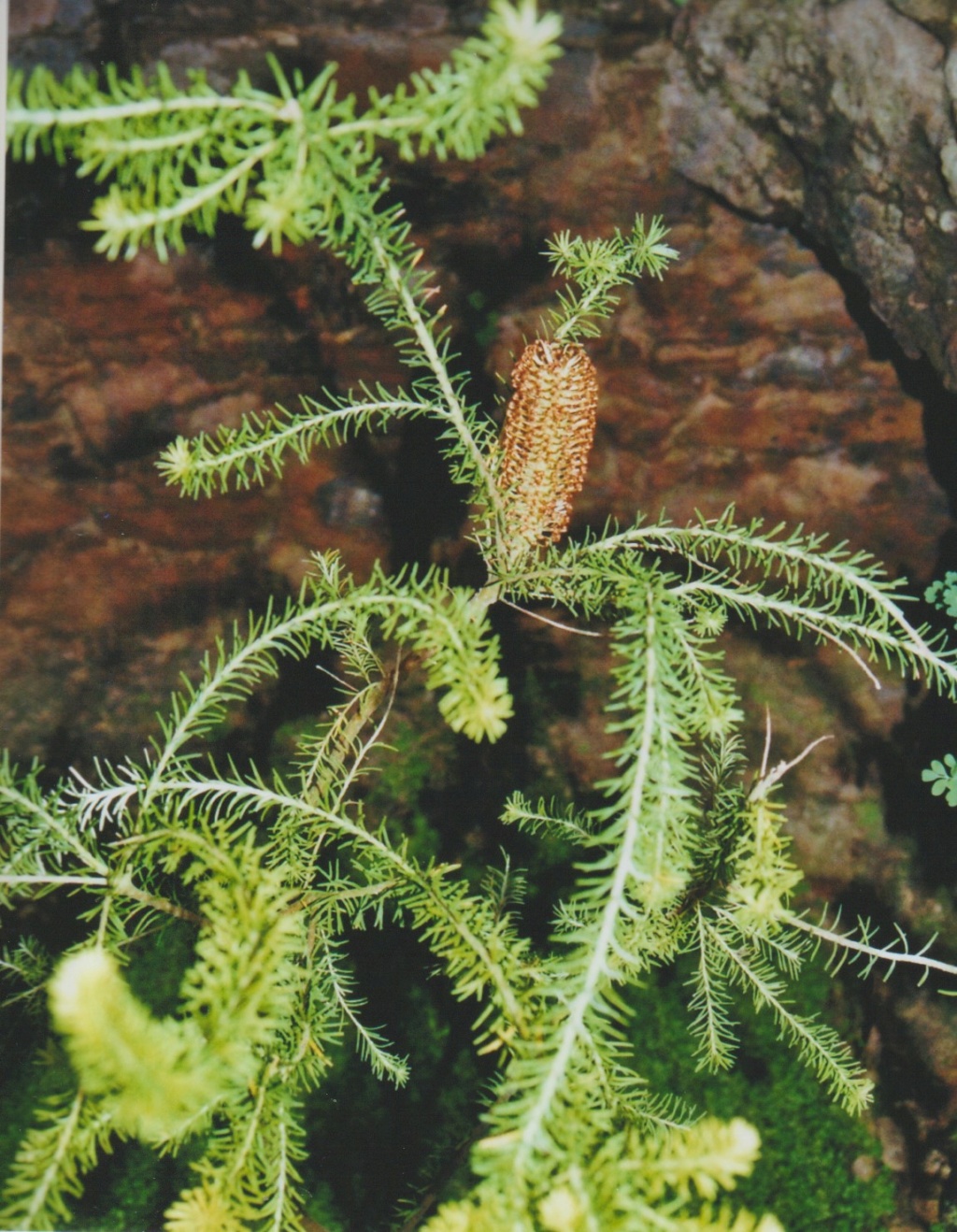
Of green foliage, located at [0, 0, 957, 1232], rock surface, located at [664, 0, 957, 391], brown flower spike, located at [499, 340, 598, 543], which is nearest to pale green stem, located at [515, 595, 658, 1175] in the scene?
green foliage, located at [0, 0, 957, 1232]

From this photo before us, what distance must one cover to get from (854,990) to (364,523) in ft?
3.48

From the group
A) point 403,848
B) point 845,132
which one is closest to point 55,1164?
point 403,848

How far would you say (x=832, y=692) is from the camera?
1324 millimetres

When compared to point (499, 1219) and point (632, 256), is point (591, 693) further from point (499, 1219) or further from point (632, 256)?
point (499, 1219)

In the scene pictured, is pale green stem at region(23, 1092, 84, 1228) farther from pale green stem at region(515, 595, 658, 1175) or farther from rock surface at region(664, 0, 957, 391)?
rock surface at region(664, 0, 957, 391)

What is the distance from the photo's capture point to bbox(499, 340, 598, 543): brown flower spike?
538 mm

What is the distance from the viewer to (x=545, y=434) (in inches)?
21.2

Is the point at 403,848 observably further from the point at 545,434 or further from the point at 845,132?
the point at 845,132

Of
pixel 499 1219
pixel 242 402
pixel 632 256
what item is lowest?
pixel 242 402

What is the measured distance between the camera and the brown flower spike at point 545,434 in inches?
21.2

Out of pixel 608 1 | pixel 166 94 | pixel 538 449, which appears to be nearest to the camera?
pixel 166 94

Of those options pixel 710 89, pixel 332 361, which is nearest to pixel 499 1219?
pixel 332 361

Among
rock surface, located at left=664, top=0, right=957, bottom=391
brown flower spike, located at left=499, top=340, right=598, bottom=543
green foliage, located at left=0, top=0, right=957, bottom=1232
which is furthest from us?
rock surface, located at left=664, top=0, right=957, bottom=391

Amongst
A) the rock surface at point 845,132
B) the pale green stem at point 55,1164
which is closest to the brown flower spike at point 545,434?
the pale green stem at point 55,1164
